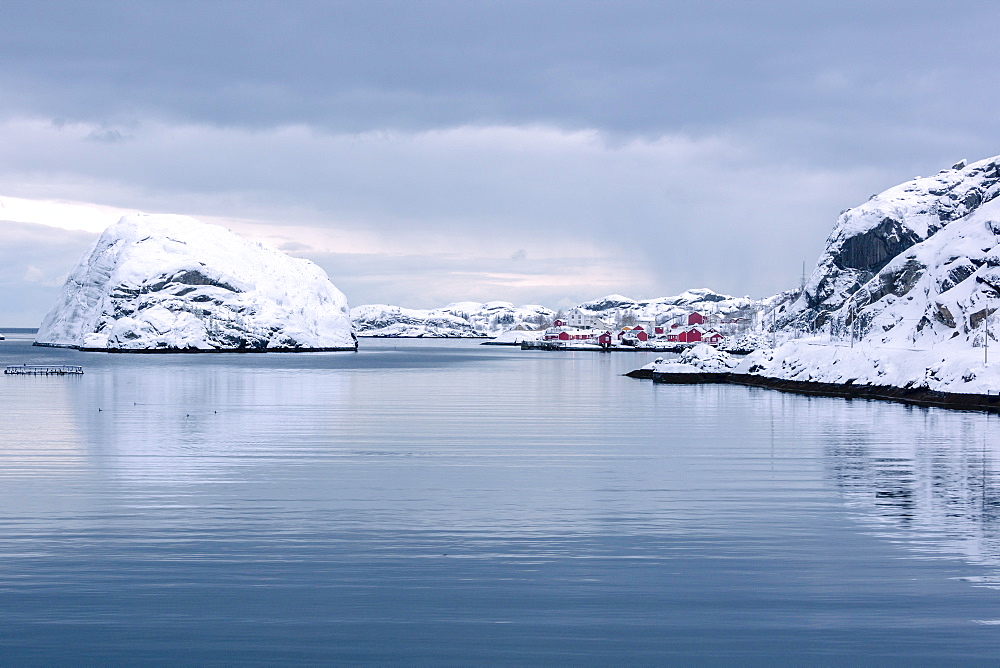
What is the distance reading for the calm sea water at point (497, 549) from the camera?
41.6ft

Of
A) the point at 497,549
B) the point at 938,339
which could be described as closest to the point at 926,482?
the point at 497,549

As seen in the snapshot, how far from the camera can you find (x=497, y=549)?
18172 millimetres

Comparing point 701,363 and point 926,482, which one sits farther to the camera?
point 701,363

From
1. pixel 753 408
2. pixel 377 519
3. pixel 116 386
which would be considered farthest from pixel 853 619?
pixel 116 386

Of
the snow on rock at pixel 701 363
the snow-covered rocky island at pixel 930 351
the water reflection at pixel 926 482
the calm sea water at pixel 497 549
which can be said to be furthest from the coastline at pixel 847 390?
the calm sea water at pixel 497 549

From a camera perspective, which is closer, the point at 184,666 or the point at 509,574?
the point at 184,666

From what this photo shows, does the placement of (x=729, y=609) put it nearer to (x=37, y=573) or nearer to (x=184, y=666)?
(x=184, y=666)

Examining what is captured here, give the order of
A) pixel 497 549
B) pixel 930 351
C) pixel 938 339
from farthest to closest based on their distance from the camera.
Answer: pixel 938 339 → pixel 930 351 → pixel 497 549

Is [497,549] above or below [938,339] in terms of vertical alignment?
below

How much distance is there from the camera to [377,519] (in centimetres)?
2125

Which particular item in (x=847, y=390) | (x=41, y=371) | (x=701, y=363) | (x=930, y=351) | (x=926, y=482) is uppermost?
(x=930, y=351)

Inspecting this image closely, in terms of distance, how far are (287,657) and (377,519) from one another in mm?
9258

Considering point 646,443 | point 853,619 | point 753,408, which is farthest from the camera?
point 753,408

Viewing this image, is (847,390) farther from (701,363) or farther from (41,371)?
(41,371)
